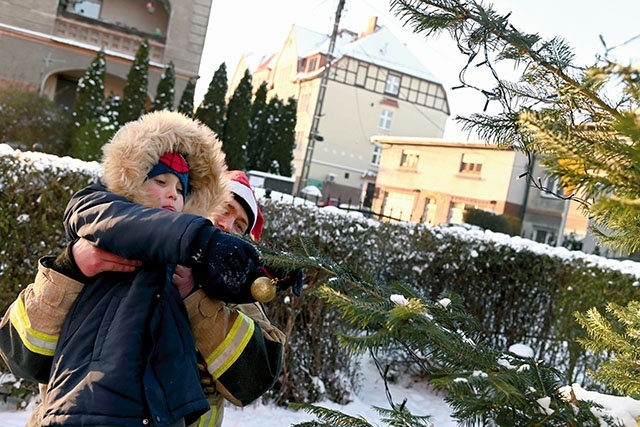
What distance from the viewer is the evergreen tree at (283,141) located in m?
21.2

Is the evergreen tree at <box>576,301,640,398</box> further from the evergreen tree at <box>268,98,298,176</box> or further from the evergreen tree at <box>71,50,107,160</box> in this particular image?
the evergreen tree at <box>268,98,298,176</box>

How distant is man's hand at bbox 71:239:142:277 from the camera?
138cm

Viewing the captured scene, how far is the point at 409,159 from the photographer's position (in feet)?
106

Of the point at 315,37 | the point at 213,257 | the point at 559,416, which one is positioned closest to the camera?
the point at 559,416

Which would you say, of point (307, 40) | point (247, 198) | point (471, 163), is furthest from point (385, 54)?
point (247, 198)

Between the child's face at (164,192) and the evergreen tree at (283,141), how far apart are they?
19521 millimetres

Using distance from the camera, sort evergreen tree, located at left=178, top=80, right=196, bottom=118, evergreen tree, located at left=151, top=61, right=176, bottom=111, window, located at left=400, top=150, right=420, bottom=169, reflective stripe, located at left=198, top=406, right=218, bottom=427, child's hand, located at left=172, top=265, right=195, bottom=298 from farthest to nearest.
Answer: window, located at left=400, top=150, right=420, bottom=169, evergreen tree, located at left=178, top=80, right=196, bottom=118, evergreen tree, located at left=151, top=61, right=176, bottom=111, reflective stripe, located at left=198, top=406, right=218, bottom=427, child's hand, located at left=172, top=265, right=195, bottom=298

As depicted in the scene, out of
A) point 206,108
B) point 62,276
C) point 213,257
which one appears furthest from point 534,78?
point 206,108

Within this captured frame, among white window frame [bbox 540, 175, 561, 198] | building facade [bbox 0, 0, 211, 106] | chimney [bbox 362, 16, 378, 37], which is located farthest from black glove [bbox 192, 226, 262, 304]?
chimney [bbox 362, 16, 378, 37]

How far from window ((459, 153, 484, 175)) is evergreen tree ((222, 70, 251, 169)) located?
13919 millimetres

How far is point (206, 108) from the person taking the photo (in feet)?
60.0

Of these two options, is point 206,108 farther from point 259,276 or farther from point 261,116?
point 259,276

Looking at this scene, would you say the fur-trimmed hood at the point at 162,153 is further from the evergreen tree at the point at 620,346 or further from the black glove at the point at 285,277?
the evergreen tree at the point at 620,346

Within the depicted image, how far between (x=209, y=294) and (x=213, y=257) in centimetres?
32
